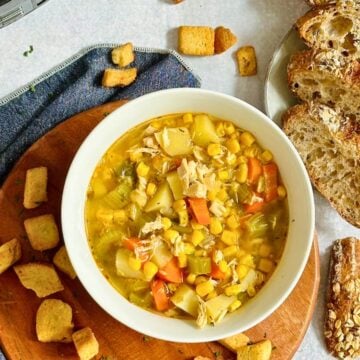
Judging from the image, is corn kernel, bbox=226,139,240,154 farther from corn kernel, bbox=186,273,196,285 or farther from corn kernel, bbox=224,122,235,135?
corn kernel, bbox=186,273,196,285

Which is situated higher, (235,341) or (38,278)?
(38,278)

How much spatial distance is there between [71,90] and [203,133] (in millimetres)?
617

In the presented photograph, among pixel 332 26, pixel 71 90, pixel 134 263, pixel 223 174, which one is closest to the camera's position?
pixel 134 263

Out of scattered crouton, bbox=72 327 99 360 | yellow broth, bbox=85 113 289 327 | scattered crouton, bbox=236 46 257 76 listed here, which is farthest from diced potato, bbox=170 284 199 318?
scattered crouton, bbox=236 46 257 76

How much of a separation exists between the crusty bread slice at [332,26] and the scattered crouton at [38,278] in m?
1.38

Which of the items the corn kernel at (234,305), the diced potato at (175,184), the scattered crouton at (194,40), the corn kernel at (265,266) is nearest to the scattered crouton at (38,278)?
the diced potato at (175,184)

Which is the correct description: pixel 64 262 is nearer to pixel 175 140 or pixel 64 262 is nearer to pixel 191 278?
pixel 191 278

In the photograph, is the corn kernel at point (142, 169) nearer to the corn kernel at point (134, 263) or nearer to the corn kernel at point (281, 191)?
the corn kernel at point (134, 263)

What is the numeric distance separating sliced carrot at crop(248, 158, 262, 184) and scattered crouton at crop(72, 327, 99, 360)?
2.65 ft

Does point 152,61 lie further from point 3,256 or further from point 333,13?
point 3,256

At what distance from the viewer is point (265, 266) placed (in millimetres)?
2820

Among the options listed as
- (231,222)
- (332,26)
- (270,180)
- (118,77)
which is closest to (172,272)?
(231,222)

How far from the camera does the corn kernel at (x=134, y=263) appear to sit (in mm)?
2701

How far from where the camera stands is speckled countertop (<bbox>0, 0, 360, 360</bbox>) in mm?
3227
